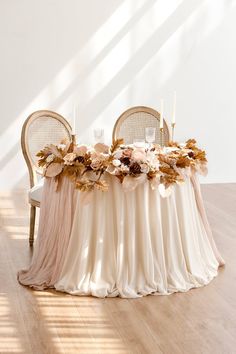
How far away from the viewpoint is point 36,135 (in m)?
5.01

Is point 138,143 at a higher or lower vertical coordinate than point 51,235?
higher

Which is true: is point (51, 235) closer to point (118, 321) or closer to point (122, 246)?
point (122, 246)

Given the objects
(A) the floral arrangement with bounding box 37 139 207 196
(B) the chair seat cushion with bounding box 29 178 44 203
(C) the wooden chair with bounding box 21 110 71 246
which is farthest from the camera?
(C) the wooden chair with bounding box 21 110 71 246

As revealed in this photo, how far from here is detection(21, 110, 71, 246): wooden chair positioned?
15.9 ft

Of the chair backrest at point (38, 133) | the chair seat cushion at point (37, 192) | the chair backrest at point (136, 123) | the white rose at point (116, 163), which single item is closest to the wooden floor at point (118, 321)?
the chair seat cushion at point (37, 192)

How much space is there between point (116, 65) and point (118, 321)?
370 cm

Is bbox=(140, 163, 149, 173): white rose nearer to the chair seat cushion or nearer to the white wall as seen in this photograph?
the chair seat cushion

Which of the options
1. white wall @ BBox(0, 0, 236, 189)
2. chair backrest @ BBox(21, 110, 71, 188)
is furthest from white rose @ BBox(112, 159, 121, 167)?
white wall @ BBox(0, 0, 236, 189)

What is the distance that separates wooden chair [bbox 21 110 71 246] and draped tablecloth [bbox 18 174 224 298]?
715 mm

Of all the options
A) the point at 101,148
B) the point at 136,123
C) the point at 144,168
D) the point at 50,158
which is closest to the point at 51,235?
the point at 50,158

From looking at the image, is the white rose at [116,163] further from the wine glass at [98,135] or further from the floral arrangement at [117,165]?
the wine glass at [98,135]

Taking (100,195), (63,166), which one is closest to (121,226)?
(100,195)

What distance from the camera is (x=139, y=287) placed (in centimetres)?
388

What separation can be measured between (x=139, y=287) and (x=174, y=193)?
58 cm
